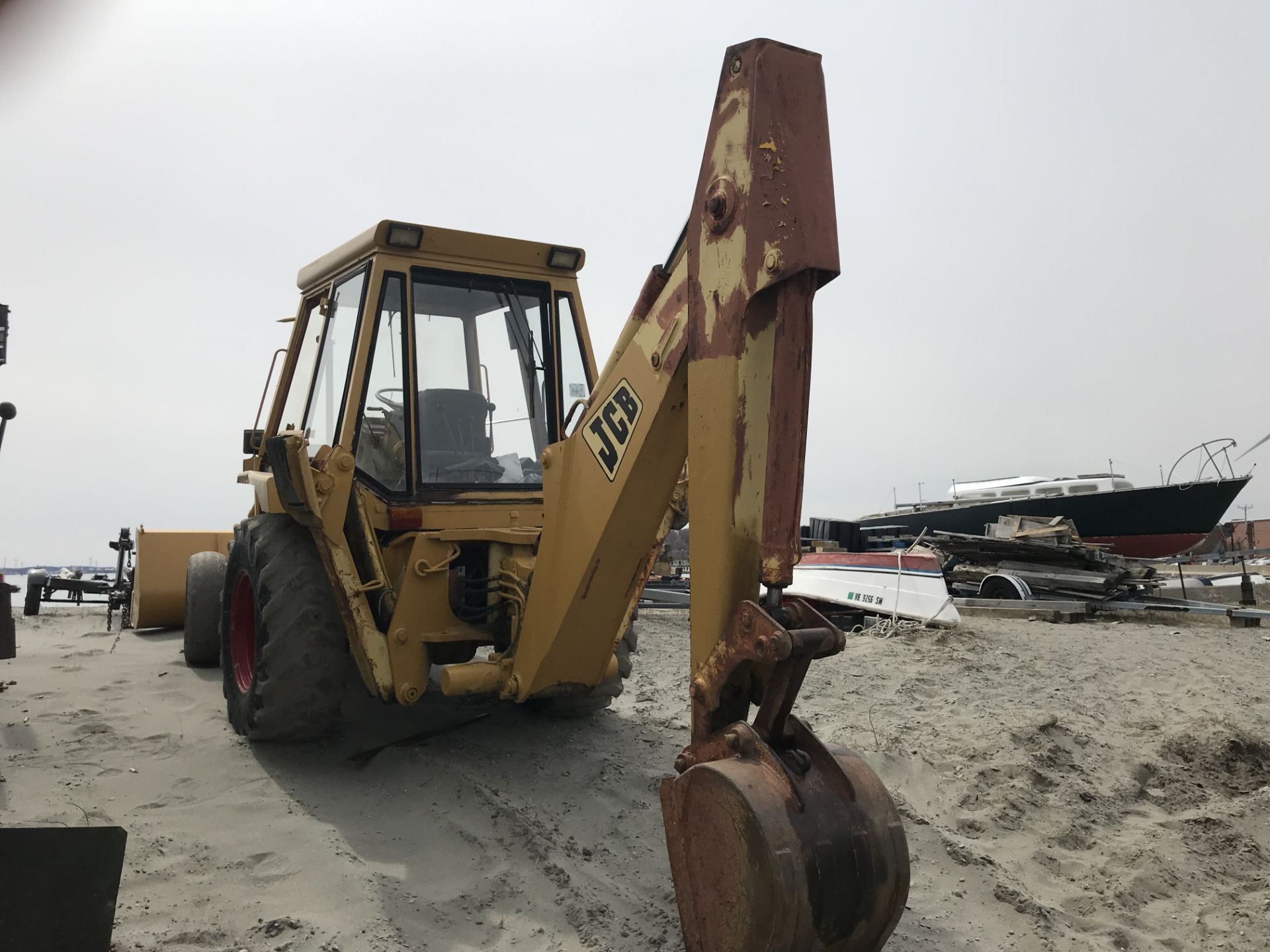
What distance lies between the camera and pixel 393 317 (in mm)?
4719

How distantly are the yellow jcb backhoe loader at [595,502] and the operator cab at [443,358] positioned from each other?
14 millimetres

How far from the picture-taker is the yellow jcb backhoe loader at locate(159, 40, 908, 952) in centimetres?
246

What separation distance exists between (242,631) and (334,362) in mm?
1645

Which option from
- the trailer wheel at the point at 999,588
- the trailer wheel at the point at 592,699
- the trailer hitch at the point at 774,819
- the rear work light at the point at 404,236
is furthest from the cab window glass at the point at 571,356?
the trailer wheel at the point at 999,588

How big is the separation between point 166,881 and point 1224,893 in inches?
152

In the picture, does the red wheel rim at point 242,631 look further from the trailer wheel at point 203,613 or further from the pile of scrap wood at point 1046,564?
the pile of scrap wood at point 1046,564

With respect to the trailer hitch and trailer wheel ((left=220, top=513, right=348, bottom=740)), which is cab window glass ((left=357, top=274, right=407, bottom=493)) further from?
the trailer hitch

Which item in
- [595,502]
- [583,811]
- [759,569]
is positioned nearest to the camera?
[759,569]

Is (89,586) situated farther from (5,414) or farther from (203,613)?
(5,414)

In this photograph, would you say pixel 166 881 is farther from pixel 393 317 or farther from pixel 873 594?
pixel 873 594

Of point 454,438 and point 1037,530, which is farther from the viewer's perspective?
point 1037,530

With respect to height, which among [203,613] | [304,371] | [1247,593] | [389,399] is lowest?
[1247,593]

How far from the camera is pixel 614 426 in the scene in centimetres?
347

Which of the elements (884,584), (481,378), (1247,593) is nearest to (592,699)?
(481,378)
